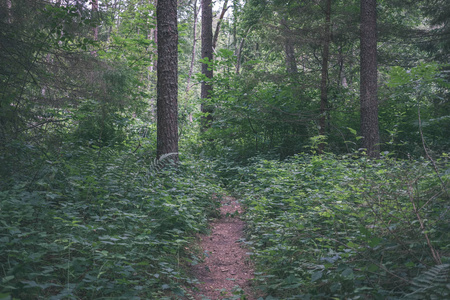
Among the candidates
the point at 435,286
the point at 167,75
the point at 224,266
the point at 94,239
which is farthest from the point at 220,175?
the point at 435,286

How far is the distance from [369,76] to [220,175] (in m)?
5.36

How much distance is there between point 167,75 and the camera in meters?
7.19

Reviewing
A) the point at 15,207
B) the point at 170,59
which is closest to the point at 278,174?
the point at 170,59

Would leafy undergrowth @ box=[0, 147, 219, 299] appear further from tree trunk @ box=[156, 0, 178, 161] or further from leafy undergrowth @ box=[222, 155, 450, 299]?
tree trunk @ box=[156, 0, 178, 161]

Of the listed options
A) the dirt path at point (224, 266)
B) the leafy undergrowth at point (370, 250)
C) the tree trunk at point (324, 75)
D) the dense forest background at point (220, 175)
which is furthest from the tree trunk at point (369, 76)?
the dirt path at point (224, 266)

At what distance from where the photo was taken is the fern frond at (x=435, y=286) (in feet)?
7.07

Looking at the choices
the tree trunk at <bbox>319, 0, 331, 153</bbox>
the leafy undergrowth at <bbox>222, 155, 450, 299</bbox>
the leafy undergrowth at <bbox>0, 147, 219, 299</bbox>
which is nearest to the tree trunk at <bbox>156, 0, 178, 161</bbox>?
the leafy undergrowth at <bbox>0, 147, 219, 299</bbox>

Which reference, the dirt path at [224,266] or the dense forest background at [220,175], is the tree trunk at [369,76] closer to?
the dense forest background at [220,175]

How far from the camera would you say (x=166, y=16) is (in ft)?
23.1

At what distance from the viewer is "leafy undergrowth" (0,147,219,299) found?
2783 millimetres

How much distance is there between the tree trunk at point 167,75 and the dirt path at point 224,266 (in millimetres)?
2379

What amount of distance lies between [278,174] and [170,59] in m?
3.65

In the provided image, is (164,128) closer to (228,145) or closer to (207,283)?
(207,283)

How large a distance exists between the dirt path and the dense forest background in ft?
0.70
